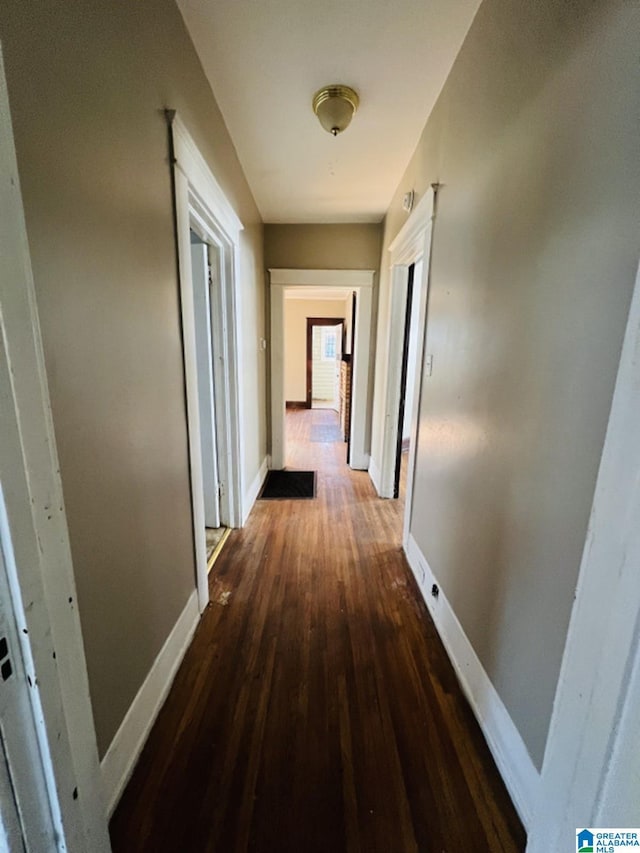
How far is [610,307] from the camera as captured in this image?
0.73 meters

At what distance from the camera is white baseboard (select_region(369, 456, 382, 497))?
3332 millimetres

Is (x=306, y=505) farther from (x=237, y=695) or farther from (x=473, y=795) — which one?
(x=473, y=795)

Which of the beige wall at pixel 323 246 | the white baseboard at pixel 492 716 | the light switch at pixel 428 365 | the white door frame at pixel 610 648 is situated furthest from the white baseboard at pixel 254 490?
the white door frame at pixel 610 648

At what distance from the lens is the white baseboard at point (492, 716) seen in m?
0.98

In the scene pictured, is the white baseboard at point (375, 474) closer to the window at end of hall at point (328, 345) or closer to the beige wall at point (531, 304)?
the beige wall at point (531, 304)

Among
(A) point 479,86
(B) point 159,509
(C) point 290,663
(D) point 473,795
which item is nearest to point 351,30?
(A) point 479,86

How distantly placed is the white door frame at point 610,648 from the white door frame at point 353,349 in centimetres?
320

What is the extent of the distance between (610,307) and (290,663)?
5.35 ft

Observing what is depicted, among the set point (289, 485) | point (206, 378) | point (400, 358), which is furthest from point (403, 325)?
point (289, 485)

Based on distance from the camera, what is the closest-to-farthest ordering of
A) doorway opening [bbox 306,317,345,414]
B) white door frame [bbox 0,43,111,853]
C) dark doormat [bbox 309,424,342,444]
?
white door frame [bbox 0,43,111,853] → dark doormat [bbox 309,424,342,444] → doorway opening [bbox 306,317,345,414]

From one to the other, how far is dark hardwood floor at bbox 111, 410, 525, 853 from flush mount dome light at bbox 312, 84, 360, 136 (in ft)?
8.02

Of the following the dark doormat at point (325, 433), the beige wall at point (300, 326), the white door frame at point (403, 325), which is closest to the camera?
the white door frame at point (403, 325)

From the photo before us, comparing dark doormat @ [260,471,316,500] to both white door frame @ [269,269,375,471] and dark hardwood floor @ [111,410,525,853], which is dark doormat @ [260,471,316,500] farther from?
dark hardwood floor @ [111,410,525,853]
